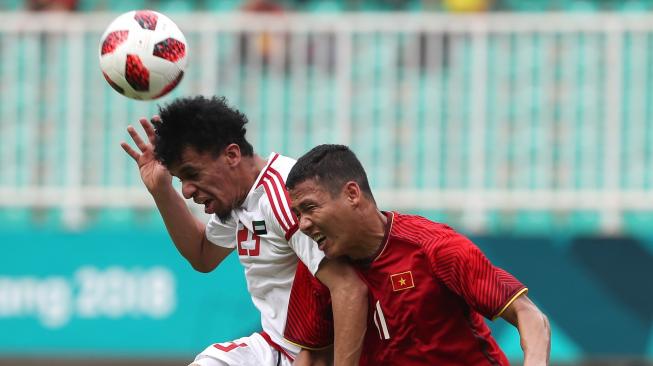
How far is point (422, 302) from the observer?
5793mm

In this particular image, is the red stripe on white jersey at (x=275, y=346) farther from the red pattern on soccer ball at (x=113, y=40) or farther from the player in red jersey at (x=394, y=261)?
the red pattern on soccer ball at (x=113, y=40)

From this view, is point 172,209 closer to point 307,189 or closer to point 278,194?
point 278,194

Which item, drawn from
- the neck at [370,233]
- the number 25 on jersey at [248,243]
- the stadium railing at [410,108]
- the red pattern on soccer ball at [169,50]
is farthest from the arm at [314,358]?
the stadium railing at [410,108]

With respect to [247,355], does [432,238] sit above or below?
above

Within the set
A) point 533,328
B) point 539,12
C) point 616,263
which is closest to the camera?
point 533,328

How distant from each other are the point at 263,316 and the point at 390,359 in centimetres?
101

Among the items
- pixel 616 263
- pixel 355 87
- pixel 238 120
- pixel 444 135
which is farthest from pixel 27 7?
pixel 238 120

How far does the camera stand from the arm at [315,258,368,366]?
5922 millimetres

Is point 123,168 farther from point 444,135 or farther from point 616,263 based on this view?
point 616,263

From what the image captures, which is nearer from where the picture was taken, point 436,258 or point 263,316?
point 436,258

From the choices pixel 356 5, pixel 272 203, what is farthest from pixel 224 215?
pixel 356 5

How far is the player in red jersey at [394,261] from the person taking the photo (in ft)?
19.0

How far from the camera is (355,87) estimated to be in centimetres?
1165

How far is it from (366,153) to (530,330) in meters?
6.19
